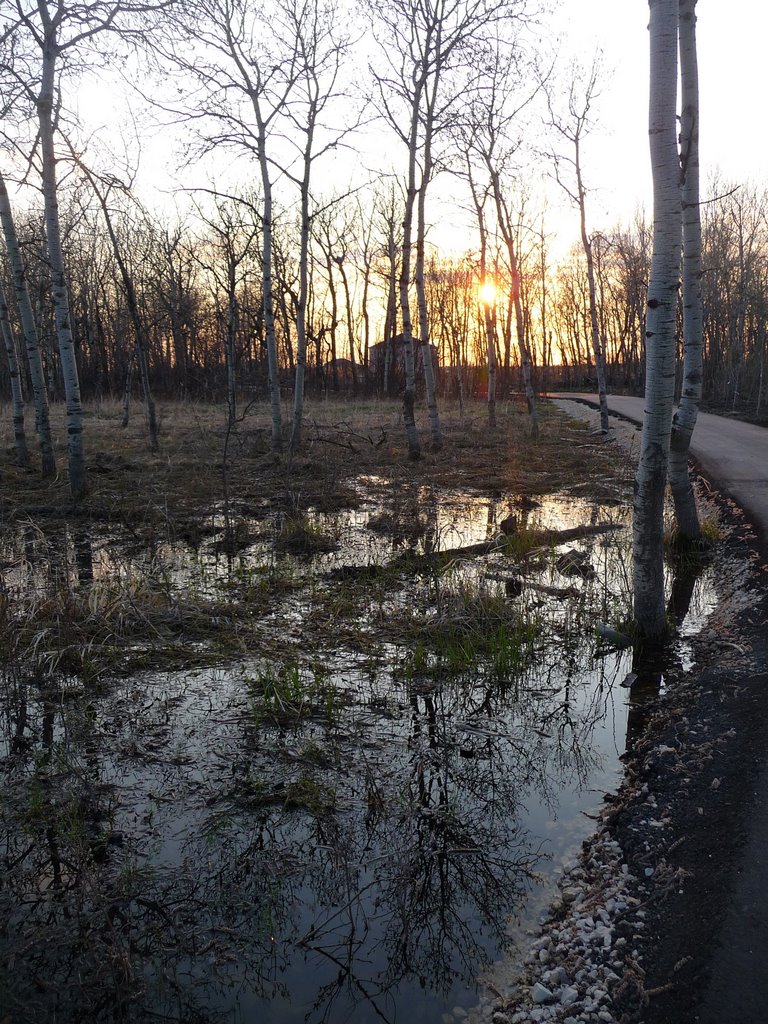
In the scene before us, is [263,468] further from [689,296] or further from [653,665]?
[653,665]

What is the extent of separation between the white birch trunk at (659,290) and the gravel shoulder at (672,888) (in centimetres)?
126

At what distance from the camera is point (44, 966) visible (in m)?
2.71

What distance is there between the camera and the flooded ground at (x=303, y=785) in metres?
2.73

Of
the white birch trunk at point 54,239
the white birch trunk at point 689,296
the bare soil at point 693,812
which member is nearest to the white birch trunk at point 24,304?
the white birch trunk at point 54,239

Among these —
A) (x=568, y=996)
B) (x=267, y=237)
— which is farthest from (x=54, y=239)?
(x=568, y=996)

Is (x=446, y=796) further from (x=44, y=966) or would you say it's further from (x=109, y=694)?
(x=109, y=694)

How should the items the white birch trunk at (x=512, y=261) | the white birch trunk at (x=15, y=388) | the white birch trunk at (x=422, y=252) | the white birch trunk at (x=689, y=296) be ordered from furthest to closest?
the white birch trunk at (x=512, y=261) < the white birch trunk at (x=422, y=252) < the white birch trunk at (x=15, y=388) < the white birch trunk at (x=689, y=296)

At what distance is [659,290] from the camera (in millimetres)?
5145

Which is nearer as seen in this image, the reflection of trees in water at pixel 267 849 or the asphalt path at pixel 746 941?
the asphalt path at pixel 746 941

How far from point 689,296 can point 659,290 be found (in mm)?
3558

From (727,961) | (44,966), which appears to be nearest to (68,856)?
(44,966)

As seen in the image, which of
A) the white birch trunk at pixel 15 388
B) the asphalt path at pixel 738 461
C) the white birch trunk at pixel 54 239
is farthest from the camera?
the white birch trunk at pixel 15 388

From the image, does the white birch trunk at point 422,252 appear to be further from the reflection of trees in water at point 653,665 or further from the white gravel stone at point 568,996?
the white gravel stone at point 568,996

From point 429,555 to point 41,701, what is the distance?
430cm
